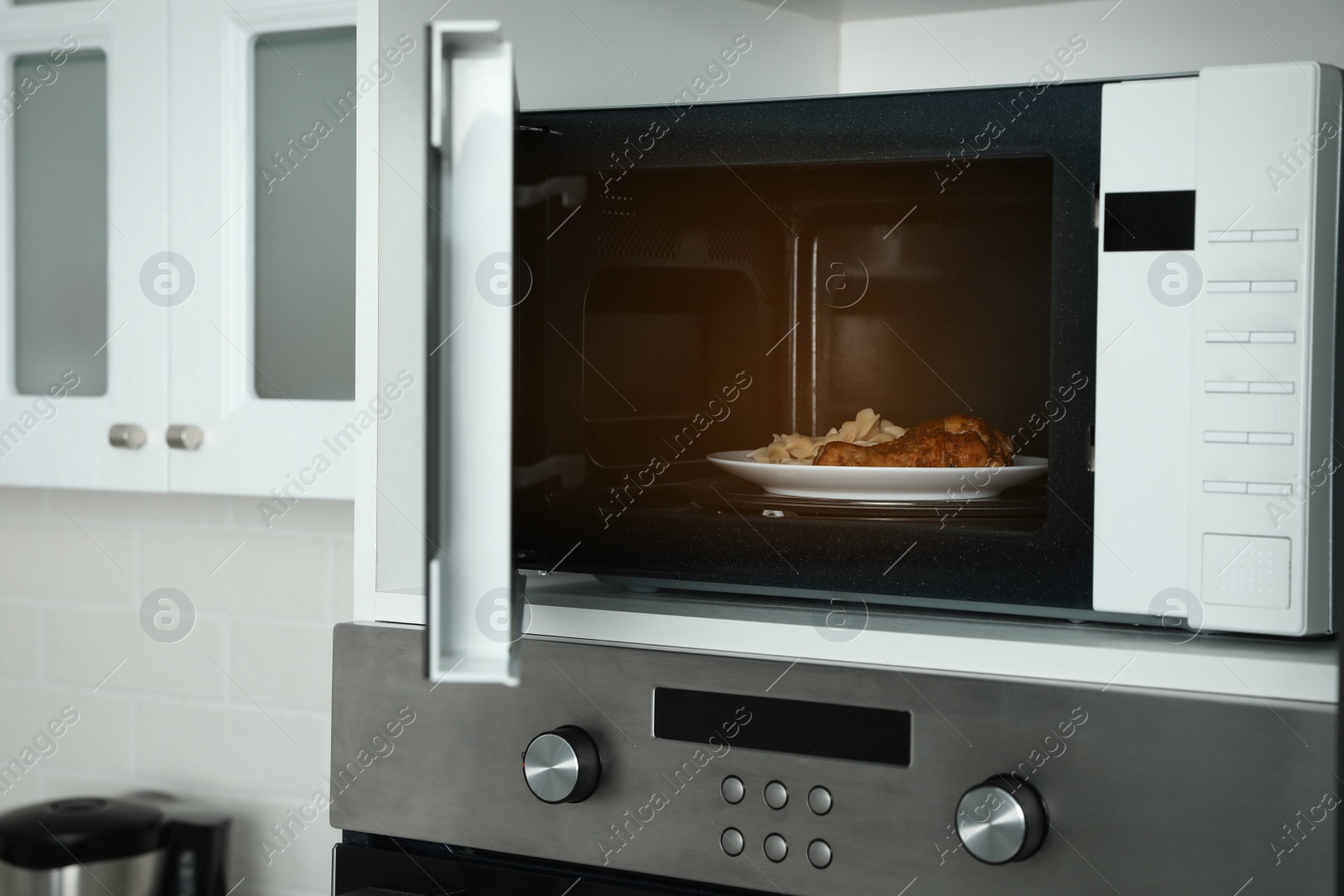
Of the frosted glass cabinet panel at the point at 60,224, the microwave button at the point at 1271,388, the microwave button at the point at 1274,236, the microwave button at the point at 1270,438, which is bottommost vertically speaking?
the microwave button at the point at 1270,438

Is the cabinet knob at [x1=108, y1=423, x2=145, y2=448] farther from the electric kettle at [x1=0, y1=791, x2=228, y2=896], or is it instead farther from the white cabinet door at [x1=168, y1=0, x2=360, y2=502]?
the electric kettle at [x1=0, y1=791, x2=228, y2=896]

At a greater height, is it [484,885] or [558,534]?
[558,534]

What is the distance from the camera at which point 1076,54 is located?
1.03 m

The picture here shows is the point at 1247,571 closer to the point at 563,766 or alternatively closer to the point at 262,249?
the point at 563,766

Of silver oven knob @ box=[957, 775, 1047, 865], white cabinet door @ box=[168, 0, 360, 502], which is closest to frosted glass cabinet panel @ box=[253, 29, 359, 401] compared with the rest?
white cabinet door @ box=[168, 0, 360, 502]

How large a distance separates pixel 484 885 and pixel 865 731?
259 mm

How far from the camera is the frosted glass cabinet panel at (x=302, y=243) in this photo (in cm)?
121

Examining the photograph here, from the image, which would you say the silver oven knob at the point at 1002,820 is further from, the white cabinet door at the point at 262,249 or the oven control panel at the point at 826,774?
the white cabinet door at the point at 262,249

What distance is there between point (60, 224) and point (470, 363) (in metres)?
1.06

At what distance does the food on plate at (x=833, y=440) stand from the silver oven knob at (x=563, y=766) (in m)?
0.21

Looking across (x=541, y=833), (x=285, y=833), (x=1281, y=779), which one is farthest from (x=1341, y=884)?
(x=285, y=833)

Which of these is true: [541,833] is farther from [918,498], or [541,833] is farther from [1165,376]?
[1165,376]

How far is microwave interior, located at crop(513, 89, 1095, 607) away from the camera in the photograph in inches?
25.3

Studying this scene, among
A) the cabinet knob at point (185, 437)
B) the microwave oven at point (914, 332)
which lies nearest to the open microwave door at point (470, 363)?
the microwave oven at point (914, 332)
